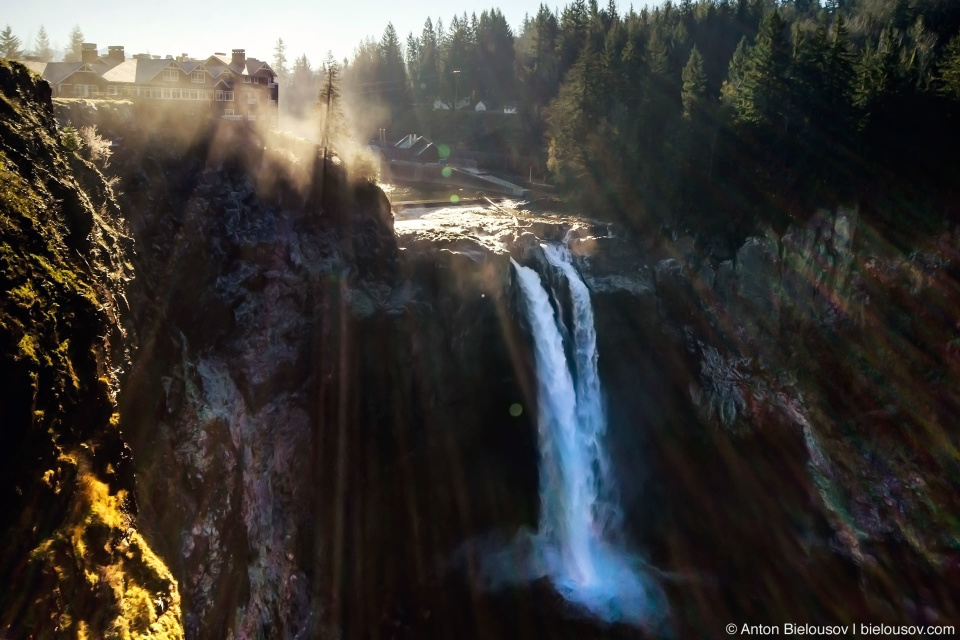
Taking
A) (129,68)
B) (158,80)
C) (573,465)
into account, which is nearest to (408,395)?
(573,465)

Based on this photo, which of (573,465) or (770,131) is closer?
(573,465)

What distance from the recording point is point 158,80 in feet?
94.6

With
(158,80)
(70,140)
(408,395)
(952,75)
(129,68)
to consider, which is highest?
(129,68)

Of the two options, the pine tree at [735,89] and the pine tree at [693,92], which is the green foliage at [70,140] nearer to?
the pine tree at [693,92]

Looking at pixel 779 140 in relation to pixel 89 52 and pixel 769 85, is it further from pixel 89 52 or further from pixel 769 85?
pixel 89 52

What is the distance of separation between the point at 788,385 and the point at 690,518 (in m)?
9.24

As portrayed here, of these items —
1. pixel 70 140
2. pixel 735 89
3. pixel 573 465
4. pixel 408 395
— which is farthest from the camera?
pixel 735 89

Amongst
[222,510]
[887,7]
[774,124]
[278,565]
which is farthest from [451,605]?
[887,7]

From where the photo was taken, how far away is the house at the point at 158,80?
1075 inches

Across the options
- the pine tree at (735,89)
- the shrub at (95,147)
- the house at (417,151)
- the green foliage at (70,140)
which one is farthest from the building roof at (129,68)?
the house at (417,151)

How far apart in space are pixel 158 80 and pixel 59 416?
24.2 metres

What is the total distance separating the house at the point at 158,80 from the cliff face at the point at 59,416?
14.8m

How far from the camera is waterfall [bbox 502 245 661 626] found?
27156mm

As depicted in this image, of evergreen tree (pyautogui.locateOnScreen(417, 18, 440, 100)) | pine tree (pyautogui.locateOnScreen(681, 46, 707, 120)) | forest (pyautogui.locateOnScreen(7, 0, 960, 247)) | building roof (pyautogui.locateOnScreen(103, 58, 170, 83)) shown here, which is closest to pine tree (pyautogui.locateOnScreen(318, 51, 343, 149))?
forest (pyautogui.locateOnScreen(7, 0, 960, 247))
